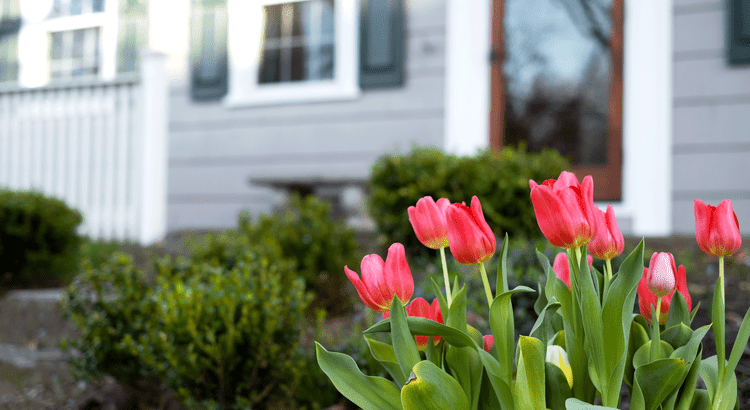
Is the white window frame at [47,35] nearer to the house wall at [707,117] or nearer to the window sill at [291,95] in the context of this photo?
the window sill at [291,95]

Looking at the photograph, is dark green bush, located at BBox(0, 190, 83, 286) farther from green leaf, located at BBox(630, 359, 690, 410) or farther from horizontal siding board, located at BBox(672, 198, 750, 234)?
horizontal siding board, located at BBox(672, 198, 750, 234)

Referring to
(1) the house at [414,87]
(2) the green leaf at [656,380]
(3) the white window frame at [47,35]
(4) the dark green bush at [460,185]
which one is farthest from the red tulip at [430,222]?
(3) the white window frame at [47,35]

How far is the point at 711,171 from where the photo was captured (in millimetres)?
3744

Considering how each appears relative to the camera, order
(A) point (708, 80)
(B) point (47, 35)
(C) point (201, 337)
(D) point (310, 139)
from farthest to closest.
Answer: (B) point (47, 35)
(D) point (310, 139)
(A) point (708, 80)
(C) point (201, 337)

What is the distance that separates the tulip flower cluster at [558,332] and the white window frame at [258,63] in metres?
3.73

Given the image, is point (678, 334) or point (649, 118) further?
point (649, 118)

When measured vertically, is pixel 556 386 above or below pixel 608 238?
below

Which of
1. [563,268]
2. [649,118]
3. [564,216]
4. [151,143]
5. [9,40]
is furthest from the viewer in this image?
[9,40]

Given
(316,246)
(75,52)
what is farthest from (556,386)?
(75,52)

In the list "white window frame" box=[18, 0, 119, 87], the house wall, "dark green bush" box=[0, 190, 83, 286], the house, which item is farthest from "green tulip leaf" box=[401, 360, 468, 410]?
"white window frame" box=[18, 0, 119, 87]

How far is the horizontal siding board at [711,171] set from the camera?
12.1 feet

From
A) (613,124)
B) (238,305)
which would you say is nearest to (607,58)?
(613,124)

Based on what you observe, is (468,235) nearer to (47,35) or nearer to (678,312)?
(678,312)

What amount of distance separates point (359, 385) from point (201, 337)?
93 centimetres
